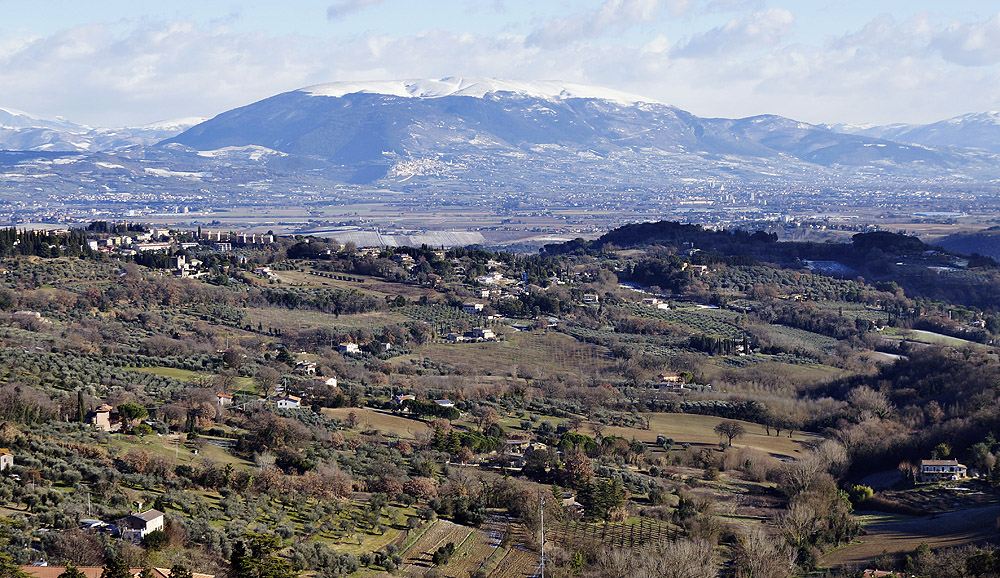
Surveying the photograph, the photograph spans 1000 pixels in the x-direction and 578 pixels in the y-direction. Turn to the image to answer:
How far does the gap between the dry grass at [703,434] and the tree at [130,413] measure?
47.0 feet

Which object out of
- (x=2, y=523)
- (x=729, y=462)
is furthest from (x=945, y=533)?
(x=2, y=523)

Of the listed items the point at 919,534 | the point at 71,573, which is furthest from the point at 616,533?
the point at 71,573

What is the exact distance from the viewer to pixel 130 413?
28078mm

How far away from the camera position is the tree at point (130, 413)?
91.9 feet

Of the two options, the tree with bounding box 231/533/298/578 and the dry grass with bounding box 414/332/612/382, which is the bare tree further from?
the dry grass with bounding box 414/332/612/382

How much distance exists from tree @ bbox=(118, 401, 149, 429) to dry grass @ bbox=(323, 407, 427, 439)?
6814mm

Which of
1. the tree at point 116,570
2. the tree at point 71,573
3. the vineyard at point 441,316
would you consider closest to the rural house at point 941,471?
the tree at point 116,570

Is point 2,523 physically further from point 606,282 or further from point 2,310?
point 606,282

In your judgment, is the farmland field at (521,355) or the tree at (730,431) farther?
the farmland field at (521,355)

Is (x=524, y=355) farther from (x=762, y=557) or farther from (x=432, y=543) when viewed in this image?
(x=762, y=557)

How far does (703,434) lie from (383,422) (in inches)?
421

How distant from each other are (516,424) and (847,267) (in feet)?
192

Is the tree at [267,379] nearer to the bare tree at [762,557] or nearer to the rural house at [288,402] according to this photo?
the rural house at [288,402]

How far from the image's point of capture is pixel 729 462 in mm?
32656
